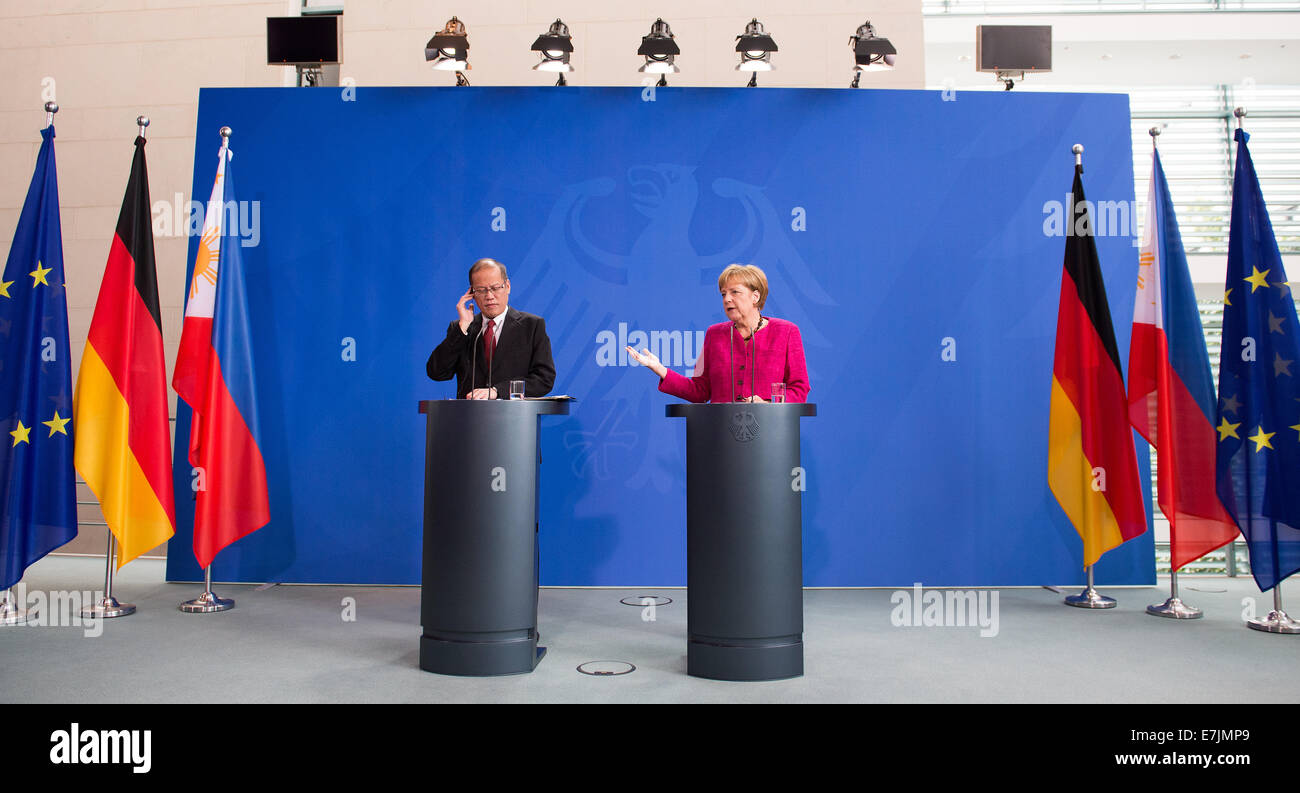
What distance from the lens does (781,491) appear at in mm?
3379

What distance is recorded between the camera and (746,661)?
3318 millimetres

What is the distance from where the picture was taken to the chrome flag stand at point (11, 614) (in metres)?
4.29

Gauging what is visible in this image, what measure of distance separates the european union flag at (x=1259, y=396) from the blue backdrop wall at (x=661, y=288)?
3.40 feet

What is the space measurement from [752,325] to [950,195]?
2462 mm

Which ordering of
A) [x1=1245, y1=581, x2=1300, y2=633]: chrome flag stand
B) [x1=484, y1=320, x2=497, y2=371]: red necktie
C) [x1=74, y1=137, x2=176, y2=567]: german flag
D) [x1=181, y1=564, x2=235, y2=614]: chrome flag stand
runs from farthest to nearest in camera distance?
[x1=181, y1=564, x2=235, y2=614]: chrome flag stand, [x1=74, y1=137, x2=176, y2=567]: german flag, [x1=1245, y1=581, x2=1300, y2=633]: chrome flag stand, [x1=484, y1=320, x2=497, y2=371]: red necktie

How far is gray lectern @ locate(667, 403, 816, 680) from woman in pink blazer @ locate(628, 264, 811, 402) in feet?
1.16

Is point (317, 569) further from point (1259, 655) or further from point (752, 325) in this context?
point (1259, 655)

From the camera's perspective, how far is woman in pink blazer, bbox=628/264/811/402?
3.67m

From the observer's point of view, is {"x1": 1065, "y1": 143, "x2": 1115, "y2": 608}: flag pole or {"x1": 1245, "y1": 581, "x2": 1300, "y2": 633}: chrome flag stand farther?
{"x1": 1065, "y1": 143, "x2": 1115, "y2": 608}: flag pole

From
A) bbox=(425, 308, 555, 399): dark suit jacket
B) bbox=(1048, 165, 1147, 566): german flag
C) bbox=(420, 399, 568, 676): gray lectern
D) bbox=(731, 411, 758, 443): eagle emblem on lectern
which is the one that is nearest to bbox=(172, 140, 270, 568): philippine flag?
bbox=(425, 308, 555, 399): dark suit jacket

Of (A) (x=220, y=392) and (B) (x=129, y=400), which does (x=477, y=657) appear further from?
(B) (x=129, y=400)

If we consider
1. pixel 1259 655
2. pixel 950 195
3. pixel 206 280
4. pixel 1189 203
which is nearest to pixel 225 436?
pixel 206 280

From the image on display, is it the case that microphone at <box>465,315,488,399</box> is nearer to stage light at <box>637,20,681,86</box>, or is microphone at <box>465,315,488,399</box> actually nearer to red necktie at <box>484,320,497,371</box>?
red necktie at <box>484,320,497,371</box>
